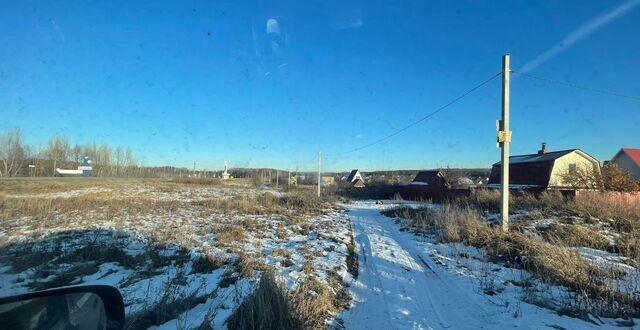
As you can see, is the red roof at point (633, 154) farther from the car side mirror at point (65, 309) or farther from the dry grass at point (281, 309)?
the car side mirror at point (65, 309)

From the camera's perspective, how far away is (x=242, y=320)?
4.95 metres

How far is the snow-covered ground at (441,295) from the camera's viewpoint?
5770mm

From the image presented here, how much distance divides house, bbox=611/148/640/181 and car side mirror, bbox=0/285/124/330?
61.4m

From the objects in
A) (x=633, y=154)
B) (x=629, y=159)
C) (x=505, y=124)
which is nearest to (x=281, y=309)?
(x=505, y=124)

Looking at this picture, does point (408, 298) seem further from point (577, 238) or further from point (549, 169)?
point (549, 169)

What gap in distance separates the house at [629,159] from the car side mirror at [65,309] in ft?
201

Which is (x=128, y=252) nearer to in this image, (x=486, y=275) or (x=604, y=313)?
(x=486, y=275)

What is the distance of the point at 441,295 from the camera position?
7.31 metres

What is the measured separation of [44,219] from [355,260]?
15.3 m

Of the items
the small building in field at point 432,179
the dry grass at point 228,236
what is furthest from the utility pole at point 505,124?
the small building in field at point 432,179

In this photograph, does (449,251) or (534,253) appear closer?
(534,253)

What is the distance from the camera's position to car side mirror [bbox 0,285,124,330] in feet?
7.23

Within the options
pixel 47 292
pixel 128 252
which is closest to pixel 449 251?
pixel 128 252

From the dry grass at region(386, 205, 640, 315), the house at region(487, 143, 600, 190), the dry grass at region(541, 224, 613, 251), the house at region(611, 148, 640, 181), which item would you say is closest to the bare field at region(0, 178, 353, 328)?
the dry grass at region(386, 205, 640, 315)
